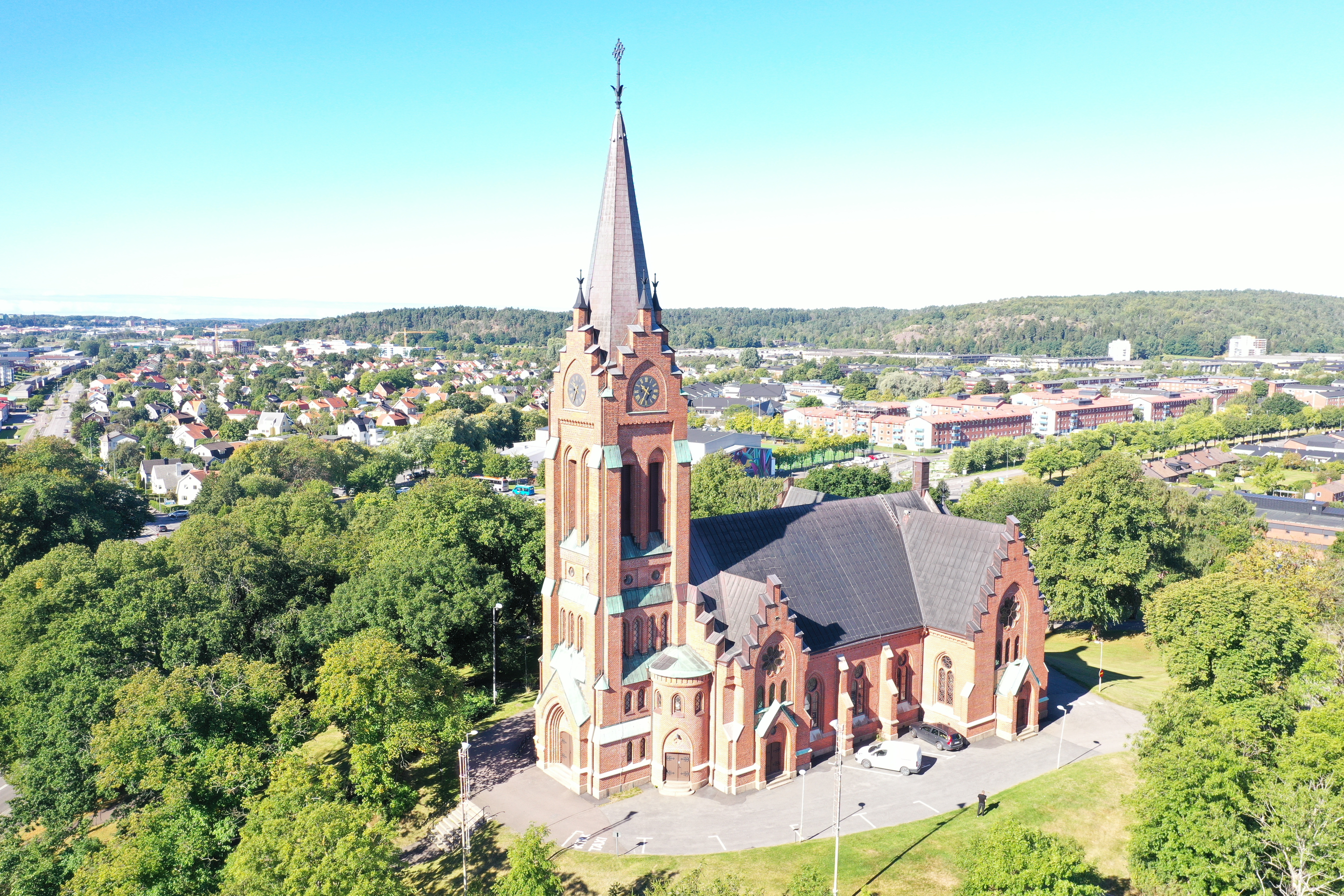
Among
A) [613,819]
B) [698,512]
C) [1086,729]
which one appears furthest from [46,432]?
[1086,729]

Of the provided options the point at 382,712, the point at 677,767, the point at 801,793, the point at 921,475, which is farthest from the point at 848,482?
the point at 382,712

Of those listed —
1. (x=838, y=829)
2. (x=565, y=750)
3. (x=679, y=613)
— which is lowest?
(x=565, y=750)

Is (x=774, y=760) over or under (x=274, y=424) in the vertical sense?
under

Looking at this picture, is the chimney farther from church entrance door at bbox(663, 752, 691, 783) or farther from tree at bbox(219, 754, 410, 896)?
tree at bbox(219, 754, 410, 896)

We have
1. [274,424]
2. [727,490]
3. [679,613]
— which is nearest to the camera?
[679,613]

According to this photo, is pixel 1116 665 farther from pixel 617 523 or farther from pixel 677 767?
pixel 617 523

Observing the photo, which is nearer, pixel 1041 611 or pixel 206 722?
pixel 206 722

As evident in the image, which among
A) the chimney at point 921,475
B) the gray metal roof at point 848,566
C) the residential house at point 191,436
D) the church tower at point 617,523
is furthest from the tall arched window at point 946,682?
the residential house at point 191,436

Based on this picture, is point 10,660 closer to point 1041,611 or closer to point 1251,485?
point 1041,611
